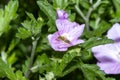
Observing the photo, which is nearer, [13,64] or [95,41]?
[95,41]

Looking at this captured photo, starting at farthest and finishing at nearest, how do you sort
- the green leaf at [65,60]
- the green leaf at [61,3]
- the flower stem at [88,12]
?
the flower stem at [88,12], the green leaf at [61,3], the green leaf at [65,60]

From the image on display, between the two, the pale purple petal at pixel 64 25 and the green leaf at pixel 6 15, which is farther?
the green leaf at pixel 6 15

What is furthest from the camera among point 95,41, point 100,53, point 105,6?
point 105,6

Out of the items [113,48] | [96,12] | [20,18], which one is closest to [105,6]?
[96,12]

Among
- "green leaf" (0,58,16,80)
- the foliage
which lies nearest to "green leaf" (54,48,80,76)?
the foliage

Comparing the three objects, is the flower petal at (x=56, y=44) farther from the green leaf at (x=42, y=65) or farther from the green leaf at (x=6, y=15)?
the green leaf at (x=6, y=15)

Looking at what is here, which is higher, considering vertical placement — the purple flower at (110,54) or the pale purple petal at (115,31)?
the pale purple petal at (115,31)

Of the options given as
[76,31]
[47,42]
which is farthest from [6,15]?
[76,31]

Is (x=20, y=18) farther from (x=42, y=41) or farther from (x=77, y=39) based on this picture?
(x=77, y=39)

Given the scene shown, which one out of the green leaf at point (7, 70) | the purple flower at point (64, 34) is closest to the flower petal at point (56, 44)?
the purple flower at point (64, 34)
